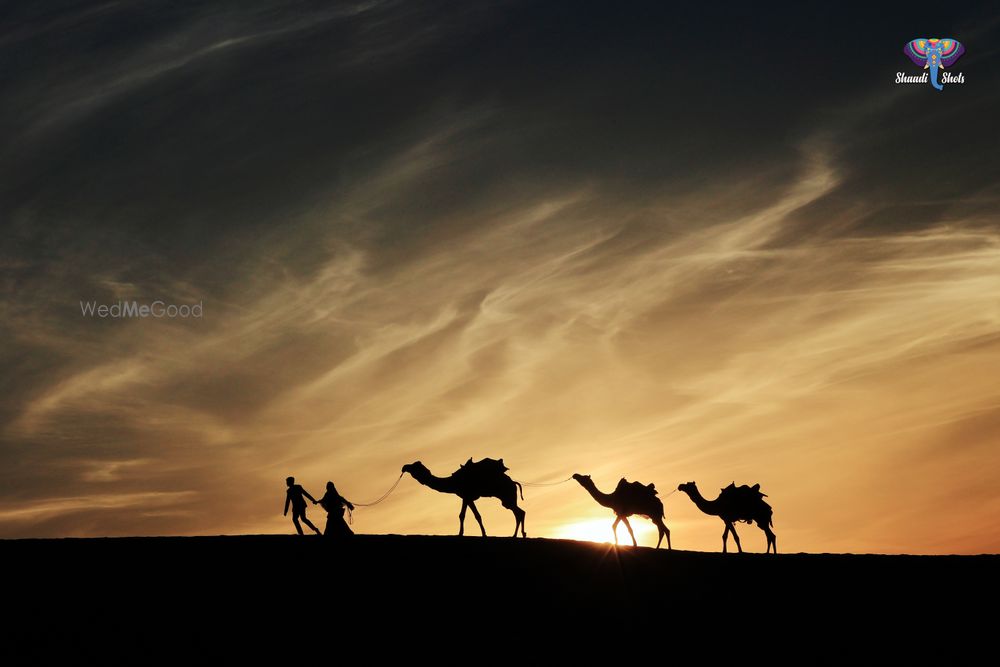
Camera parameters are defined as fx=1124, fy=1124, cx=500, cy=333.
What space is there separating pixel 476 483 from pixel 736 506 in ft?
34.5

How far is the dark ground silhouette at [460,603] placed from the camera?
2348cm

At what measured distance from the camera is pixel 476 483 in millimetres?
34500

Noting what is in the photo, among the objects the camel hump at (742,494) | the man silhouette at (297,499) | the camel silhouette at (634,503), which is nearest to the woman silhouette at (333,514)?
the man silhouette at (297,499)

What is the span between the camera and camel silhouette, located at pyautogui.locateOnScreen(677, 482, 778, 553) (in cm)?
3966

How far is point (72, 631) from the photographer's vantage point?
22.7 meters

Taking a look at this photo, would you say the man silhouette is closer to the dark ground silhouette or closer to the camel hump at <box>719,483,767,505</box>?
the dark ground silhouette

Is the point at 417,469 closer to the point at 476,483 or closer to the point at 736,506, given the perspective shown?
the point at 476,483

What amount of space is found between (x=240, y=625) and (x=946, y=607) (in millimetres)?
20234

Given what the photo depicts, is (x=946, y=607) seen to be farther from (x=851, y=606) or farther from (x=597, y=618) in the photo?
(x=597, y=618)

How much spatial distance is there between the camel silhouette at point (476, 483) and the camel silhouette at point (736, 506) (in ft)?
25.7

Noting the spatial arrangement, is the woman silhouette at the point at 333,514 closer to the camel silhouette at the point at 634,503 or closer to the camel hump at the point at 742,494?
the camel silhouette at the point at 634,503

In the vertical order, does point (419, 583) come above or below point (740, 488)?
below

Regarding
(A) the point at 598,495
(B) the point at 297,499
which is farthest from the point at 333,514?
(A) the point at 598,495

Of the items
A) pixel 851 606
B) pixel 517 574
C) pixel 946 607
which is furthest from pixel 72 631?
pixel 946 607
